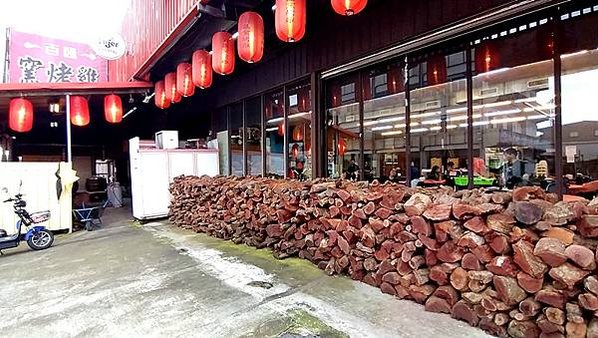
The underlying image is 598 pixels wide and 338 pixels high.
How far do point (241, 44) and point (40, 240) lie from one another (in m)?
Answer: 5.41

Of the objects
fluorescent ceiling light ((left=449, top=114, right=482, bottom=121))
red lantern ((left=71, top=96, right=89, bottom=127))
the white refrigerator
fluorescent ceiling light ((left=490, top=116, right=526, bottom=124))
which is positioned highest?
red lantern ((left=71, top=96, right=89, bottom=127))

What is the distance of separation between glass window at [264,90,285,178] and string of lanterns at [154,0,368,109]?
148 centimetres

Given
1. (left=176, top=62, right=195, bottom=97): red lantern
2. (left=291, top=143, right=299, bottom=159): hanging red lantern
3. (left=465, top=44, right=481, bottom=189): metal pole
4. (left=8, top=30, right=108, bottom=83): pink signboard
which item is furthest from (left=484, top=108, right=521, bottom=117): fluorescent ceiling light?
(left=8, top=30, right=108, bottom=83): pink signboard

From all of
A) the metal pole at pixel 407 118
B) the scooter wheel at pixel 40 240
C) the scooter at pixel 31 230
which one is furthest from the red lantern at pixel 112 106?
the metal pole at pixel 407 118

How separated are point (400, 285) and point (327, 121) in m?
3.71

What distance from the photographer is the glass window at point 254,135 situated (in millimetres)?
8297

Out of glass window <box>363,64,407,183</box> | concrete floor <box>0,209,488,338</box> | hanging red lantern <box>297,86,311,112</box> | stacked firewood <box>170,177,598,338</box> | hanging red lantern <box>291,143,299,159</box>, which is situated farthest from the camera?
hanging red lantern <box>291,143,299,159</box>

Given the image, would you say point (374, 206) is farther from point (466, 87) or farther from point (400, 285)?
point (466, 87)

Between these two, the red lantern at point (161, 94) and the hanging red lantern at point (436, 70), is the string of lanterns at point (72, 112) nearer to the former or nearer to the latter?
the red lantern at point (161, 94)

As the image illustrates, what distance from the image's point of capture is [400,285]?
324 centimetres

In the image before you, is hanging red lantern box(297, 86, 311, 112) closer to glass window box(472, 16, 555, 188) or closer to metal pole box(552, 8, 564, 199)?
glass window box(472, 16, 555, 188)

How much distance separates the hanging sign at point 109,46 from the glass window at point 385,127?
8.07 metres

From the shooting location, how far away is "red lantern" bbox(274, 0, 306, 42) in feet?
13.9

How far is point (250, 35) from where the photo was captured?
491 cm
